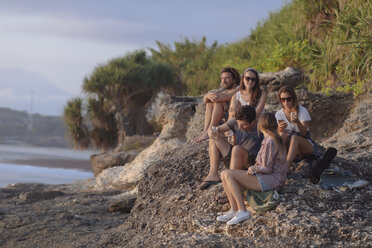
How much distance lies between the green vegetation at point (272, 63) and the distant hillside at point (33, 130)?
23238 millimetres

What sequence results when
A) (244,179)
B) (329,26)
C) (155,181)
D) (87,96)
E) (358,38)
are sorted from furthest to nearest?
(87,96), (329,26), (358,38), (155,181), (244,179)

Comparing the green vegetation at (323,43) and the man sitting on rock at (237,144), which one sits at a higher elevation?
the green vegetation at (323,43)

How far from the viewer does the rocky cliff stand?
4.20 metres

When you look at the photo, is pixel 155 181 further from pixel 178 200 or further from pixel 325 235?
pixel 325 235

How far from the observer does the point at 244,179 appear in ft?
14.4

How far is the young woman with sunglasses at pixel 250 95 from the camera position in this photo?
18.3 feet

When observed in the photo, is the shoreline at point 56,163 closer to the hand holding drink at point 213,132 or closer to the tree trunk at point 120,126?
the tree trunk at point 120,126

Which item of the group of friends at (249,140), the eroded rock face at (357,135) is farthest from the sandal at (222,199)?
the eroded rock face at (357,135)

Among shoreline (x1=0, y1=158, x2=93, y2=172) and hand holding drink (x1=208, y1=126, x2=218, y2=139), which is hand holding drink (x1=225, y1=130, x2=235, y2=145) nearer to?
hand holding drink (x1=208, y1=126, x2=218, y2=139)

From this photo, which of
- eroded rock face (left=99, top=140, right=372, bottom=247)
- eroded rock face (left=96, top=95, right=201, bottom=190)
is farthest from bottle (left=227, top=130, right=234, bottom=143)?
eroded rock face (left=96, top=95, right=201, bottom=190)

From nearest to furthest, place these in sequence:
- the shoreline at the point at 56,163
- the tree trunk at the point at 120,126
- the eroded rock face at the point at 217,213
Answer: the eroded rock face at the point at 217,213, the tree trunk at the point at 120,126, the shoreline at the point at 56,163

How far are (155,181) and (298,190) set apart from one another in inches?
69.3

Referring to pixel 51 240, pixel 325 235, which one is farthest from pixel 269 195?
pixel 51 240

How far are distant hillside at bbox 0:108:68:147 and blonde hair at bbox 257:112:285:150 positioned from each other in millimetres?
39447
